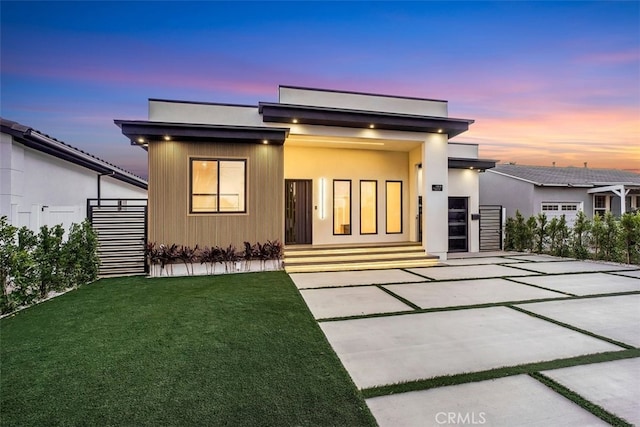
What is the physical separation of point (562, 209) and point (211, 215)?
15.0m

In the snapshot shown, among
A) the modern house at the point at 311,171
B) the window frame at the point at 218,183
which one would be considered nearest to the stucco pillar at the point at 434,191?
the modern house at the point at 311,171

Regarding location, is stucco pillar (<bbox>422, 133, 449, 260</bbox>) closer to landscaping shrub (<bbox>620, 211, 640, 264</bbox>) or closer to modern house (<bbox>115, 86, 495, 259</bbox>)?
modern house (<bbox>115, 86, 495, 259</bbox>)

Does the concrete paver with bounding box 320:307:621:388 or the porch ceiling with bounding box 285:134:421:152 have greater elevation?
the porch ceiling with bounding box 285:134:421:152

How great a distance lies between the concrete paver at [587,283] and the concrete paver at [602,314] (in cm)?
48

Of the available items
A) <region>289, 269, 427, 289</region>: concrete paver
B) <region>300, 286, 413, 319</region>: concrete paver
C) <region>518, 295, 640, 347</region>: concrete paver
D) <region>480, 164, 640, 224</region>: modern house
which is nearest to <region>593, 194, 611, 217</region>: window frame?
<region>480, 164, 640, 224</region>: modern house

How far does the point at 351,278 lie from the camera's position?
6.88 m

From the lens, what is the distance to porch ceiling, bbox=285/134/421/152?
28.8 ft

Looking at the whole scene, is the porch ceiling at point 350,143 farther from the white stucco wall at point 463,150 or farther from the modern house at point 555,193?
the modern house at point 555,193

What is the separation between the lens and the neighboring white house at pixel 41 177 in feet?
18.6

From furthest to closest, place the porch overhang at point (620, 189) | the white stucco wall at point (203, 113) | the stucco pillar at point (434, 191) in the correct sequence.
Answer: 1. the porch overhang at point (620, 189)
2. the stucco pillar at point (434, 191)
3. the white stucco wall at point (203, 113)

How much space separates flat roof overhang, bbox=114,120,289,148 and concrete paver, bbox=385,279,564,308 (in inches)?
179

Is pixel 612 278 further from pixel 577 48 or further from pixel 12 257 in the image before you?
pixel 12 257

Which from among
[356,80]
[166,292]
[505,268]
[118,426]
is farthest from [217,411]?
[356,80]

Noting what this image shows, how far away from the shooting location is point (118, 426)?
6.28ft
